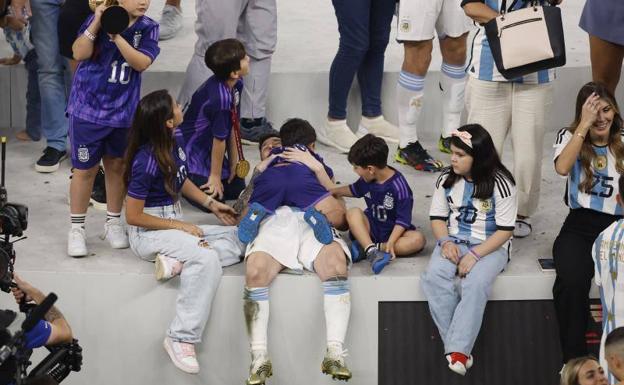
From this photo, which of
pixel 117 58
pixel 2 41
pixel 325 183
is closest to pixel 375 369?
pixel 325 183

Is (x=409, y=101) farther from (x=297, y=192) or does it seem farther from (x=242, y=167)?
(x=297, y=192)

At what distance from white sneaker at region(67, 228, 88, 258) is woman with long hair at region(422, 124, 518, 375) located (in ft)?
4.42

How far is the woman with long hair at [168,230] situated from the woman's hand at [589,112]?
1461mm

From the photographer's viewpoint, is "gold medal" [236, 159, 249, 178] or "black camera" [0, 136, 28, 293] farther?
"gold medal" [236, 159, 249, 178]

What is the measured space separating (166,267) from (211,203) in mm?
Result: 492

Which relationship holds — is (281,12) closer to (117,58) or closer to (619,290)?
(117,58)

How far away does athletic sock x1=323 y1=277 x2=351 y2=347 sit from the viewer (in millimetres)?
5645

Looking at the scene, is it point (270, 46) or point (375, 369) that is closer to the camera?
point (375, 369)

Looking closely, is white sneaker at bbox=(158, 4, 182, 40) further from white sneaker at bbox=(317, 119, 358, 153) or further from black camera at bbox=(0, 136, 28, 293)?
black camera at bbox=(0, 136, 28, 293)

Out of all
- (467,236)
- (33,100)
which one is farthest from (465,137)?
(33,100)

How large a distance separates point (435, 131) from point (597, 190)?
189 centimetres

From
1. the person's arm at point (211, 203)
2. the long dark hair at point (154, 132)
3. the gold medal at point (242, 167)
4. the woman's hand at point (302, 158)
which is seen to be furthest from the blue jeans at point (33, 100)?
the woman's hand at point (302, 158)

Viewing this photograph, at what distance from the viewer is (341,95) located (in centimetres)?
711

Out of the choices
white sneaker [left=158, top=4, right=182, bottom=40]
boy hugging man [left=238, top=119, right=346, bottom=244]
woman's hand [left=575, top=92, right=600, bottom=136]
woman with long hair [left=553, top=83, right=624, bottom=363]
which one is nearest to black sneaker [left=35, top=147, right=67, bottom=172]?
boy hugging man [left=238, top=119, right=346, bottom=244]
